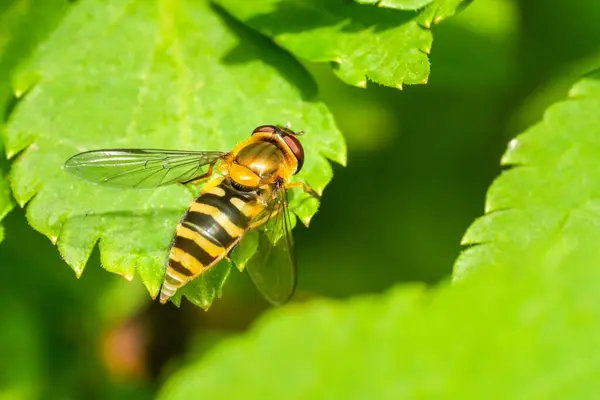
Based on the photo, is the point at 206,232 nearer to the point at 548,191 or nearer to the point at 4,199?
the point at 4,199

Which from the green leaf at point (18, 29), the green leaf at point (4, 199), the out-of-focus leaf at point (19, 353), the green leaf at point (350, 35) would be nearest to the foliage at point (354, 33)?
the green leaf at point (350, 35)

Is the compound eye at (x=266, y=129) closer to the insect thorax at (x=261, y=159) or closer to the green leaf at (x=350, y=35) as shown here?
the insect thorax at (x=261, y=159)

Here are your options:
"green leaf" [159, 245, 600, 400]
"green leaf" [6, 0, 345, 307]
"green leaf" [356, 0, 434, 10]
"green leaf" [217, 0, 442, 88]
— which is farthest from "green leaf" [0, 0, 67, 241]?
"green leaf" [159, 245, 600, 400]

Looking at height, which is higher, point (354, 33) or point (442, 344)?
point (442, 344)

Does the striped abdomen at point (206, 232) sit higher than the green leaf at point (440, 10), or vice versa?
the green leaf at point (440, 10)

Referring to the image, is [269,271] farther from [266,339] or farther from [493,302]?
[493,302]

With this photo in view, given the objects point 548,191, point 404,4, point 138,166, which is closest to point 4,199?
point 138,166
